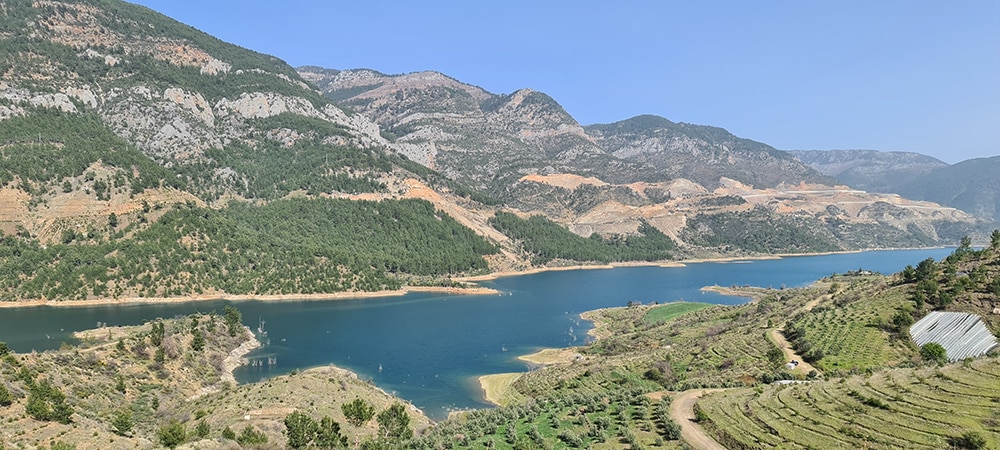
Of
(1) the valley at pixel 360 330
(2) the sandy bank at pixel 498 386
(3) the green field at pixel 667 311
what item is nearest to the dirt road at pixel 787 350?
(1) the valley at pixel 360 330

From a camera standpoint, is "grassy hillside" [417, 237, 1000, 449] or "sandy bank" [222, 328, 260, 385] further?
"sandy bank" [222, 328, 260, 385]

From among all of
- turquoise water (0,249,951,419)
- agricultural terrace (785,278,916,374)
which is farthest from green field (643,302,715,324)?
agricultural terrace (785,278,916,374)

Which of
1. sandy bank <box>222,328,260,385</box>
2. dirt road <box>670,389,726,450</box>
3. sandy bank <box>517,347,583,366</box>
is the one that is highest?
dirt road <box>670,389,726,450</box>

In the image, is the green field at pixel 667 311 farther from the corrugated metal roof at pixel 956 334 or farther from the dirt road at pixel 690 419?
the dirt road at pixel 690 419

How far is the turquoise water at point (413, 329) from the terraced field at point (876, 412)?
31.8 m

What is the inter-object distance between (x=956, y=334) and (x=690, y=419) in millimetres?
26930

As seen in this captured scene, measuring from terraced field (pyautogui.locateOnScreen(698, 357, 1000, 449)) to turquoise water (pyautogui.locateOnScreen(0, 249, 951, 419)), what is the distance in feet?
104

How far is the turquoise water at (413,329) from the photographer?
69.7m

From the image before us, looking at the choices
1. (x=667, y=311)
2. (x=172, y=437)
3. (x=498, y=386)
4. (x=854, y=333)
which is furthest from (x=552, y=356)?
(x=172, y=437)

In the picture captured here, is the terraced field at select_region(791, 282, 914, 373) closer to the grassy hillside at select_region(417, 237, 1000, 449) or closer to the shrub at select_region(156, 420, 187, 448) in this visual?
the grassy hillside at select_region(417, 237, 1000, 449)

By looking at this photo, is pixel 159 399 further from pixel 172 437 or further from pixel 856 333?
pixel 856 333

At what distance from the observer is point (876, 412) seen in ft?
91.1

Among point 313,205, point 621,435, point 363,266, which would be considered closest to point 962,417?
point 621,435

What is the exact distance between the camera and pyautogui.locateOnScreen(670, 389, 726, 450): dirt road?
2841 cm
